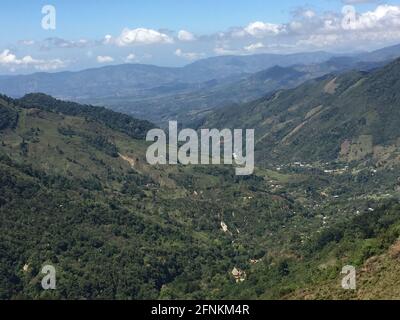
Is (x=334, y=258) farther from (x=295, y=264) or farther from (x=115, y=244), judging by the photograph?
(x=115, y=244)

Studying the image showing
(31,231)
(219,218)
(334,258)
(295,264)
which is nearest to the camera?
(334,258)

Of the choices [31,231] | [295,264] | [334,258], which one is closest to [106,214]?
[31,231]

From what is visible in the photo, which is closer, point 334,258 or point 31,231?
point 334,258
